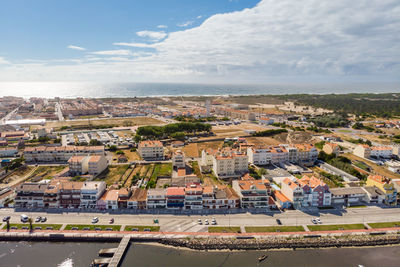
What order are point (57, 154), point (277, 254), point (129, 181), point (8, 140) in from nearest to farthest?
point (277, 254)
point (129, 181)
point (57, 154)
point (8, 140)

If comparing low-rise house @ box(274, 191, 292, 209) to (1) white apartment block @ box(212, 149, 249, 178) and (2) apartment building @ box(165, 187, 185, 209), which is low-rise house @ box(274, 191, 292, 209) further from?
(2) apartment building @ box(165, 187, 185, 209)

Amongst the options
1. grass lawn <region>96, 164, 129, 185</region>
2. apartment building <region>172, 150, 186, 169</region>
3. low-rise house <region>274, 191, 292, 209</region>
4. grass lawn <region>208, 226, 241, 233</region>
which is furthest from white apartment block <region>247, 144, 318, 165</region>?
grass lawn <region>96, 164, 129, 185</region>

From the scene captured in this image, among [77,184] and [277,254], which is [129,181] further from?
[277,254]

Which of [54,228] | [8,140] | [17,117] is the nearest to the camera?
[54,228]

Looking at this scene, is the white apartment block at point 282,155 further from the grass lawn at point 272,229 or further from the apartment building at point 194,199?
the grass lawn at point 272,229

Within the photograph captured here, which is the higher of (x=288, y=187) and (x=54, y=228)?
(x=288, y=187)

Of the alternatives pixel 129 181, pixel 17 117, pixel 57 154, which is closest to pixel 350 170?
pixel 129 181

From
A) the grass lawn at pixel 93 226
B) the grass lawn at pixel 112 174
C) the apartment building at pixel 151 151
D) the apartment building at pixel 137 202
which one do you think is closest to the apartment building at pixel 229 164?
the apartment building at pixel 151 151
